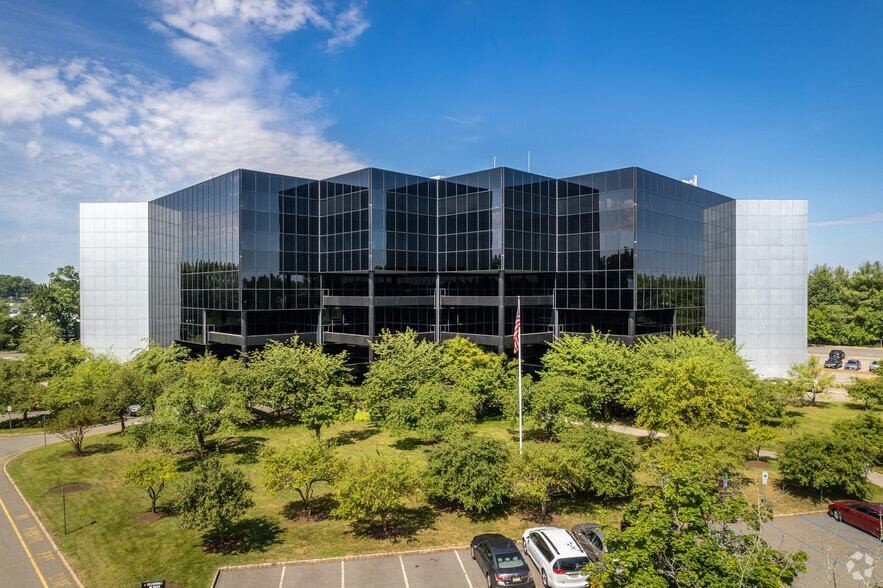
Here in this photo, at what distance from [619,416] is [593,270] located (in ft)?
53.5

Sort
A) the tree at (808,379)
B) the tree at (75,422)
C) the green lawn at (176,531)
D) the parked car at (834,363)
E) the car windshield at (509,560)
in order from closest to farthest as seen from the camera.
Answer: the car windshield at (509,560)
the green lawn at (176,531)
the tree at (75,422)
the tree at (808,379)
the parked car at (834,363)

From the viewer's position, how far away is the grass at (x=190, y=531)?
21.3m

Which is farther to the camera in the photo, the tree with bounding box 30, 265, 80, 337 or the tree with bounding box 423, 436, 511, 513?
the tree with bounding box 30, 265, 80, 337

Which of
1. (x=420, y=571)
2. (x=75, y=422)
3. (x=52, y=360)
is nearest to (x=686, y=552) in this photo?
(x=420, y=571)

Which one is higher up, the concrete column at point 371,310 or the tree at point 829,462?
the concrete column at point 371,310

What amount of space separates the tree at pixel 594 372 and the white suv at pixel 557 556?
1571 cm

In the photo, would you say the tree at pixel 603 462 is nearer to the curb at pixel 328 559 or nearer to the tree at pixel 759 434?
the curb at pixel 328 559

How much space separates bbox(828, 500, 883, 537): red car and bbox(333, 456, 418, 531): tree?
2175cm

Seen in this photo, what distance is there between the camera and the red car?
23872mm

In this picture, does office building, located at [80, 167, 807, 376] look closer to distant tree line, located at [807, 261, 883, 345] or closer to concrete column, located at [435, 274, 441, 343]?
concrete column, located at [435, 274, 441, 343]

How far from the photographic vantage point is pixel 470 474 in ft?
80.1

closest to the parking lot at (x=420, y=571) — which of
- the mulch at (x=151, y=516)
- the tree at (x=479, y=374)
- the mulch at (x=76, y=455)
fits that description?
the mulch at (x=151, y=516)

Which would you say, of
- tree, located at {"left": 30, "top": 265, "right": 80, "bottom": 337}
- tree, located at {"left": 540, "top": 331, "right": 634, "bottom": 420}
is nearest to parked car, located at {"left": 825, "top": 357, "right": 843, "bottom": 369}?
tree, located at {"left": 540, "top": 331, "right": 634, "bottom": 420}

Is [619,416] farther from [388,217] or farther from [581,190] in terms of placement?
[388,217]
